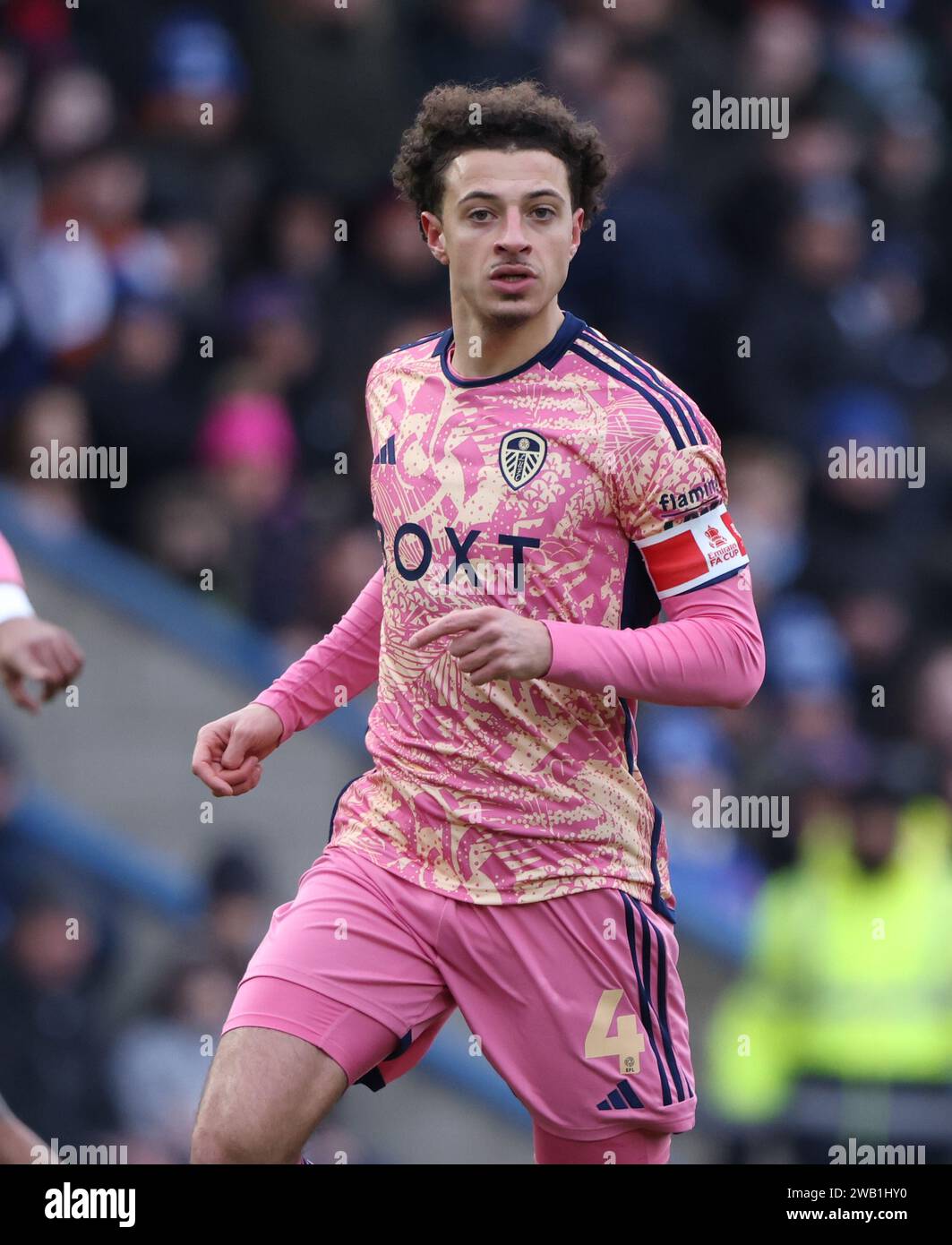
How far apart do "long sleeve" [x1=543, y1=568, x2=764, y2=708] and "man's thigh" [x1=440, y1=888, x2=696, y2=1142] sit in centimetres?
46

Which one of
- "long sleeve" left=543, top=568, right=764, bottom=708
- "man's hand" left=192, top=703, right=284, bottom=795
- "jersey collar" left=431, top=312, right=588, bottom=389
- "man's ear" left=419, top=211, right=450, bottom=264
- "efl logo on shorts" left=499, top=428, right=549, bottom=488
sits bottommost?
"man's hand" left=192, top=703, right=284, bottom=795

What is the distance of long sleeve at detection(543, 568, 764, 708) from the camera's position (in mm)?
3939

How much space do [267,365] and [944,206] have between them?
4.04 m

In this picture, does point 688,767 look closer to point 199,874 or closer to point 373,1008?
point 199,874

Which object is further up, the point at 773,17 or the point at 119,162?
the point at 773,17

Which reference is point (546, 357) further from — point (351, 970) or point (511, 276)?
point (351, 970)

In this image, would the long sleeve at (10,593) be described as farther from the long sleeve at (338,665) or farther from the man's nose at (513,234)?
the man's nose at (513,234)

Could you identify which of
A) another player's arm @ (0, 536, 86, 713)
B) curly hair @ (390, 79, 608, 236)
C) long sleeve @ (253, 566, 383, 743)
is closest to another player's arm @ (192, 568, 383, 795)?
long sleeve @ (253, 566, 383, 743)

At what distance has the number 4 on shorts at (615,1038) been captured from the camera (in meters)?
4.13

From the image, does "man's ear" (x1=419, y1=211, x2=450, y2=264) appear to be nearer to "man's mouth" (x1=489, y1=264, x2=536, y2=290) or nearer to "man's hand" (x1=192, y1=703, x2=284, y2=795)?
"man's mouth" (x1=489, y1=264, x2=536, y2=290)

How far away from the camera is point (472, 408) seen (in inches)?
168

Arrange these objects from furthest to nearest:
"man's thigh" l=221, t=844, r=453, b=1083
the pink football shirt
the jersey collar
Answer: the jersey collar → the pink football shirt → "man's thigh" l=221, t=844, r=453, b=1083

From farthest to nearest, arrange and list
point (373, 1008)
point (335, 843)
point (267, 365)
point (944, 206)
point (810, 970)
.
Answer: point (944, 206), point (267, 365), point (810, 970), point (335, 843), point (373, 1008)
